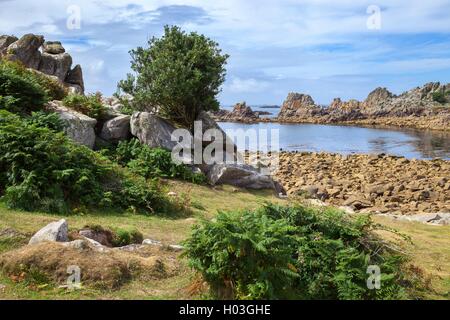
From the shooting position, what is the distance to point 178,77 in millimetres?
18922

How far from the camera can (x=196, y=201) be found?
15.2 metres

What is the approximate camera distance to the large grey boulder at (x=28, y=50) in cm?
2539

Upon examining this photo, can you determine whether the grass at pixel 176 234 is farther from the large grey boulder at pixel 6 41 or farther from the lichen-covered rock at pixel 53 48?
the large grey boulder at pixel 6 41

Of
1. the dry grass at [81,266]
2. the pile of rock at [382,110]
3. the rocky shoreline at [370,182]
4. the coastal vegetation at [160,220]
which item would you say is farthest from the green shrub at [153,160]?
the pile of rock at [382,110]

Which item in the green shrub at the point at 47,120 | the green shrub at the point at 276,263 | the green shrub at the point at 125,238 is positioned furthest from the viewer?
the green shrub at the point at 47,120

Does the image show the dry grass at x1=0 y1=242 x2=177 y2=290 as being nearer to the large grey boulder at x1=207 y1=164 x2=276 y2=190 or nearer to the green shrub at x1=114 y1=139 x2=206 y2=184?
the green shrub at x1=114 y1=139 x2=206 y2=184

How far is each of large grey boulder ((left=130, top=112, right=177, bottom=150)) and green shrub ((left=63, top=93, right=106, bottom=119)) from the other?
4.47 ft

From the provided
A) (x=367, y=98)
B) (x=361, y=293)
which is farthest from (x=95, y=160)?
(x=367, y=98)

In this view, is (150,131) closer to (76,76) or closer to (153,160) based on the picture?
(153,160)

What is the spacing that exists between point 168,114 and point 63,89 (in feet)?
A: 14.3

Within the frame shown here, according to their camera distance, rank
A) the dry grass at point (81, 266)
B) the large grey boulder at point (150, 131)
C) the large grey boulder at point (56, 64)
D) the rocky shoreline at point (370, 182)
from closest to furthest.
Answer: the dry grass at point (81, 266), the large grey boulder at point (150, 131), the rocky shoreline at point (370, 182), the large grey boulder at point (56, 64)

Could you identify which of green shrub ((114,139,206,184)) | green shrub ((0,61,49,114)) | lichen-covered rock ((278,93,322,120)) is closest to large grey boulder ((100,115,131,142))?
green shrub ((114,139,206,184))

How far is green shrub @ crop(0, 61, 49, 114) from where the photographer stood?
52.9 ft

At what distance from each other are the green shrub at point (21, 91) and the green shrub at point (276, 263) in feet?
35.3
